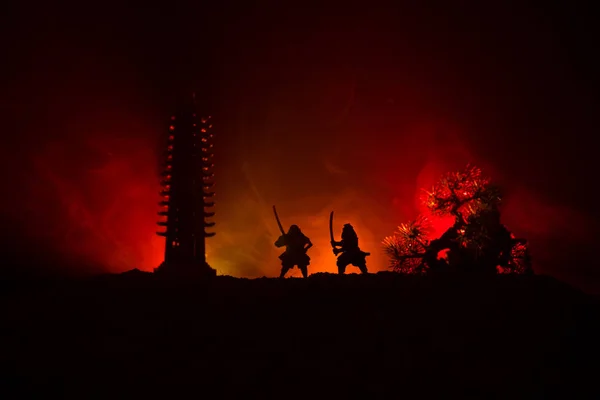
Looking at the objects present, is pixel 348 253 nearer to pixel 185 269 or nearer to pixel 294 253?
pixel 294 253

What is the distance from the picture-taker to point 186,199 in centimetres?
1105

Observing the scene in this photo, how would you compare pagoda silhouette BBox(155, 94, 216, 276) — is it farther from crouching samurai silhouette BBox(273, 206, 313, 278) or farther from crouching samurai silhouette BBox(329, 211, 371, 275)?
crouching samurai silhouette BBox(329, 211, 371, 275)

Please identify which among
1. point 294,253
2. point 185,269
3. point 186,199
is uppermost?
point 186,199

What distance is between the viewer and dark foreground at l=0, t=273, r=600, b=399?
358 cm

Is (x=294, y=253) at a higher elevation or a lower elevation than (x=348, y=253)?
higher

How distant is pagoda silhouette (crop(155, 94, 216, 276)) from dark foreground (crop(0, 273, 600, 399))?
4.53 m

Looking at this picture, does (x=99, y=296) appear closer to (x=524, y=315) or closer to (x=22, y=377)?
(x=22, y=377)

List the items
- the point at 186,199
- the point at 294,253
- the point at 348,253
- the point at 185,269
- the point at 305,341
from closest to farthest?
1. the point at 305,341
2. the point at 348,253
3. the point at 294,253
4. the point at 185,269
5. the point at 186,199

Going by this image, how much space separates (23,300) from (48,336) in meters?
2.05

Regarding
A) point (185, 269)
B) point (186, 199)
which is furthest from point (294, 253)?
point (186, 199)

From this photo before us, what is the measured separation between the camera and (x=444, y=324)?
188 inches

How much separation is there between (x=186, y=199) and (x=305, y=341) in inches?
305

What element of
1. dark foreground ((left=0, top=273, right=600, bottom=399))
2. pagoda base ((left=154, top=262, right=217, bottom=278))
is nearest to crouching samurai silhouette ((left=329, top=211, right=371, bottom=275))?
dark foreground ((left=0, top=273, right=600, bottom=399))

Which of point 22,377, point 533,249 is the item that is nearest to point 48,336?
point 22,377
